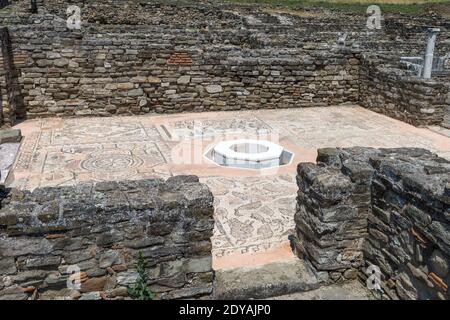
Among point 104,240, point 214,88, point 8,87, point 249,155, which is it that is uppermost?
point 8,87

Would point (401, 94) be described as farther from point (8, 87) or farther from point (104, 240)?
point (104, 240)

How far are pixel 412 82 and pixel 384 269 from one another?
25.5 ft

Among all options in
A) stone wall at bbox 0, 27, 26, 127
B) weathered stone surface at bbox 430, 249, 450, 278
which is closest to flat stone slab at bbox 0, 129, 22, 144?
stone wall at bbox 0, 27, 26, 127

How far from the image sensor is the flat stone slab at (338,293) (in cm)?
413

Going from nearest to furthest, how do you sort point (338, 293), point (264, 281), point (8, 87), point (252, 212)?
point (264, 281)
point (338, 293)
point (252, 212)
point (8, 87)

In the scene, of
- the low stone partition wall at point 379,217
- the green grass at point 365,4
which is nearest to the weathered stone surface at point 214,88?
the low stone partition wall at point 379,217

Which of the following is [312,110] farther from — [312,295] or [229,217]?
[312,295]

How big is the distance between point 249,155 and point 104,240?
4561mm

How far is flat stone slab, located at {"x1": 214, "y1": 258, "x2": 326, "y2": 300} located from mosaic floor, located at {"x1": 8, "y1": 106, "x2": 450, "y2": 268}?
1.46ft

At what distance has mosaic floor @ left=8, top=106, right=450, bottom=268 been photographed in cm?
564

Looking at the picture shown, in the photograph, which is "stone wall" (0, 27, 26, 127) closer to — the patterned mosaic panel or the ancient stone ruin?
the ancient stone ruin

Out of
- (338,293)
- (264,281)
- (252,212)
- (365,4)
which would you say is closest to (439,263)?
(338,293)

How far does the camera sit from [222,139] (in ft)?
31.2
